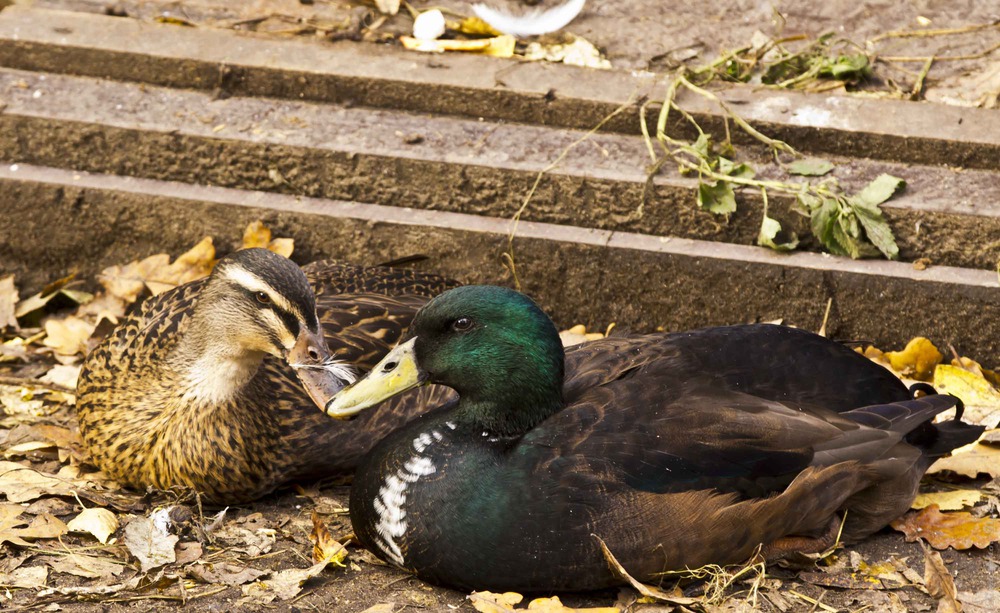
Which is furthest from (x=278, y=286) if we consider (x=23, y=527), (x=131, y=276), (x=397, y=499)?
(x=131, y=276)

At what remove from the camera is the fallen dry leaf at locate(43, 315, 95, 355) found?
5.60 m

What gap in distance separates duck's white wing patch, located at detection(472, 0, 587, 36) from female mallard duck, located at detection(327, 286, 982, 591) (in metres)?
2.61

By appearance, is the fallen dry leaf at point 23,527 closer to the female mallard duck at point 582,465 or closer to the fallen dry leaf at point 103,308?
the female mallard duck at point 582,465

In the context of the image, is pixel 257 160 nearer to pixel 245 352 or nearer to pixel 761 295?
pixel 245 352

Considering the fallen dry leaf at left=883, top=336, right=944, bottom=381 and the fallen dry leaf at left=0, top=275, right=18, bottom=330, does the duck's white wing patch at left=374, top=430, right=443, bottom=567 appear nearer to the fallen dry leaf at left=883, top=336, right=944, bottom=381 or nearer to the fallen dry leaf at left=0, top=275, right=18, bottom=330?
the fallen dry leaf at left=883, top=336, right=944, bottom=381

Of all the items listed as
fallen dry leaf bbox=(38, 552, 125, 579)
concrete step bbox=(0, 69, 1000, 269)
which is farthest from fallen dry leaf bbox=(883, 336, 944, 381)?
fallen dry leaf bbox=(38, 552, 125, 579)

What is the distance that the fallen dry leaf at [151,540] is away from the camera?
4121 mm

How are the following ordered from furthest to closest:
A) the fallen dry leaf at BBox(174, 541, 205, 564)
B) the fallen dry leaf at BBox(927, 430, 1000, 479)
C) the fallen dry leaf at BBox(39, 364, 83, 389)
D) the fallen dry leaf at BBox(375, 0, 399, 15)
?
the fallen dry leaf at BBox(375, 0, 399, 15)
the fallen dry leaf at BBox(39, 364, 83, 389)
the fallen dry leaf at BBox(927, 430, 1000, 479)
the fallen dry leaf at BBox(174, 541, 205, 564)

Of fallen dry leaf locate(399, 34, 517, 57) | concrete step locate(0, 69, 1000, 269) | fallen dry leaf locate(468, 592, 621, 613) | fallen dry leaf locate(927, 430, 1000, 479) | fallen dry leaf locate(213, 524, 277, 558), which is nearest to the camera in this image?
fallen dry leaf locate(468, 592, 621, 613)

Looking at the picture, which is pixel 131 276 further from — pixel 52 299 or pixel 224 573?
pixel 224 573

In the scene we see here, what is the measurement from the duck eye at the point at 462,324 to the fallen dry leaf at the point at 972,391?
Result: 6.85 feet

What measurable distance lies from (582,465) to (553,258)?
5.46ft

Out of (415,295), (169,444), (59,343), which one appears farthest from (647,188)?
(59,343)

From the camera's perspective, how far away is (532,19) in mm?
6418
